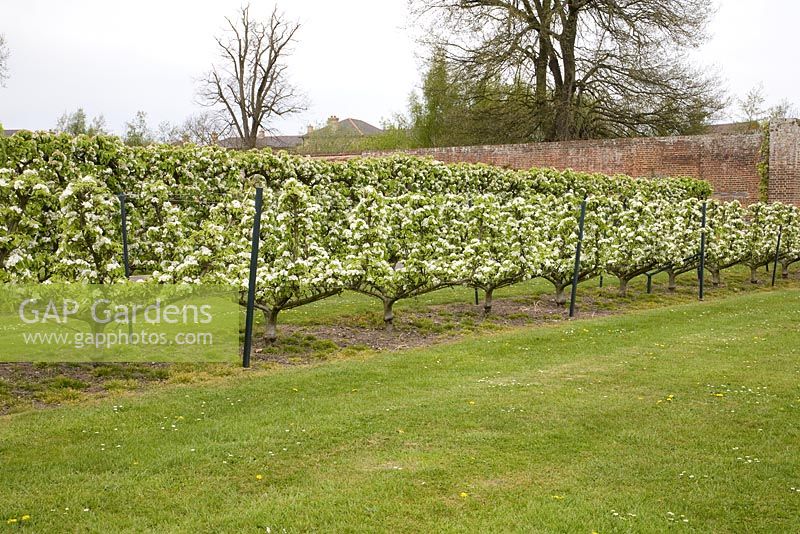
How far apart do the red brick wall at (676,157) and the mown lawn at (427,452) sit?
16.4 m

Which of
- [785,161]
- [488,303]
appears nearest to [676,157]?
[785,161]

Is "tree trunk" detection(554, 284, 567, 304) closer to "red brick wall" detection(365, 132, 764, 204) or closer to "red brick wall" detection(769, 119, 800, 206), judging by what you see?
"red brick wall" detection(365, 132, 764, 204)

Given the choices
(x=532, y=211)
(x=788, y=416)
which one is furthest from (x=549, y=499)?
(x=532, y=211)

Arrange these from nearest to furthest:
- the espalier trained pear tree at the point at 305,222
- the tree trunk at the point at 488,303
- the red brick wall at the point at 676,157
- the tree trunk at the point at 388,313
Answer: the espalier trained pear tree at the point at 305,222 → the tree trunk at the point at 388,313 → the tree trunk at the point at 488,303 → the red brick wall at the point at 676,157

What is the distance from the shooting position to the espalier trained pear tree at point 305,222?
8094 mm

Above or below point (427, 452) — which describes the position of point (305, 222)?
above

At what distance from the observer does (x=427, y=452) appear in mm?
5367

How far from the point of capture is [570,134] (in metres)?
29.2

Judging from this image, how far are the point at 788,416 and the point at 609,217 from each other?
9.71 m

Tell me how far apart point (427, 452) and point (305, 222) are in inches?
212

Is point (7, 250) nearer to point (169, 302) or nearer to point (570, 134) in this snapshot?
point (169, 302)

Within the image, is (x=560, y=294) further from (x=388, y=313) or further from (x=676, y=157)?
(x=676, y=157)

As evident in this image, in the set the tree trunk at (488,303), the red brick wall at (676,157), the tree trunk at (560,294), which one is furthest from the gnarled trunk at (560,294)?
the red brick wall at (676,157)

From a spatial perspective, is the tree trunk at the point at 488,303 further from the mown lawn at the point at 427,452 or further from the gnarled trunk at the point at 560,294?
the mown lawn at the point at 427,452
